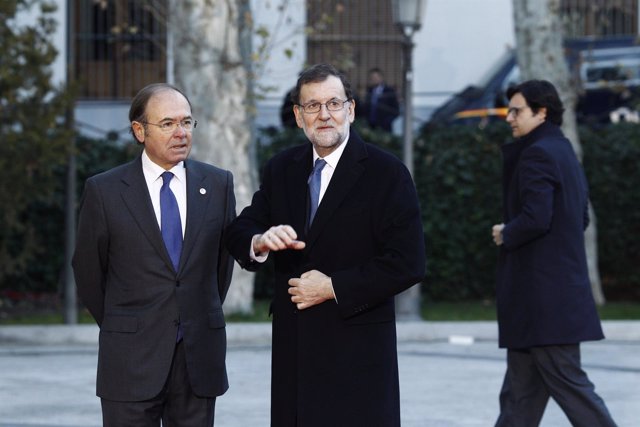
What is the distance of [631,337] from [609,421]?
6.14m

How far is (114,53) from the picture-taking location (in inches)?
1032

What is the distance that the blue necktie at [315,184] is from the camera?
5.12m

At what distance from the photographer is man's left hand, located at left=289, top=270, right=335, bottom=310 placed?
4.95m

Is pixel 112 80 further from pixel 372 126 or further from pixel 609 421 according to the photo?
pixel 609 421

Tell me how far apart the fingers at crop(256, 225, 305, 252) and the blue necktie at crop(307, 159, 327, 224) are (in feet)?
0.78

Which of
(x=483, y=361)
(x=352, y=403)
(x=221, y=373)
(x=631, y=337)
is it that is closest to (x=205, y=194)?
(x=221, y=373)

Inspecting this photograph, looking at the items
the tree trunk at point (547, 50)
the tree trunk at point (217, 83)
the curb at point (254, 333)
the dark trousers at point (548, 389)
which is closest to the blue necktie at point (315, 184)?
the dark trousers at point (548, 389)

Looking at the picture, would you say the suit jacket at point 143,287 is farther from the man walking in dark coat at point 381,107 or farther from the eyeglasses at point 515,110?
the man walking in dark coat at point 381,107

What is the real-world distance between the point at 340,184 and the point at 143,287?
2.89 feet

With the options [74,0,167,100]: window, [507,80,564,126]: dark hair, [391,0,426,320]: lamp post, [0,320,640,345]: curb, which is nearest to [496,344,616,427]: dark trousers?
[507,80,564,126]: dark hair

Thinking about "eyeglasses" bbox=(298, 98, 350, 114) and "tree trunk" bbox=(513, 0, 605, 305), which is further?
"tree trunk" bbox=(513, 0, 605, 305)

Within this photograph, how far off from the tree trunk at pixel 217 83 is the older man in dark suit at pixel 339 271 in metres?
9.45

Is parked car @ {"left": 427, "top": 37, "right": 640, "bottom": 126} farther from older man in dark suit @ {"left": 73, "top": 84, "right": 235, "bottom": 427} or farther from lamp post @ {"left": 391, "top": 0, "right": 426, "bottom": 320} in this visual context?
older man in dark suit @ {"left": 73, "top": 84, "right": 235, "bottom": 427}

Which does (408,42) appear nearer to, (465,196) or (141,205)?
(465,196)
